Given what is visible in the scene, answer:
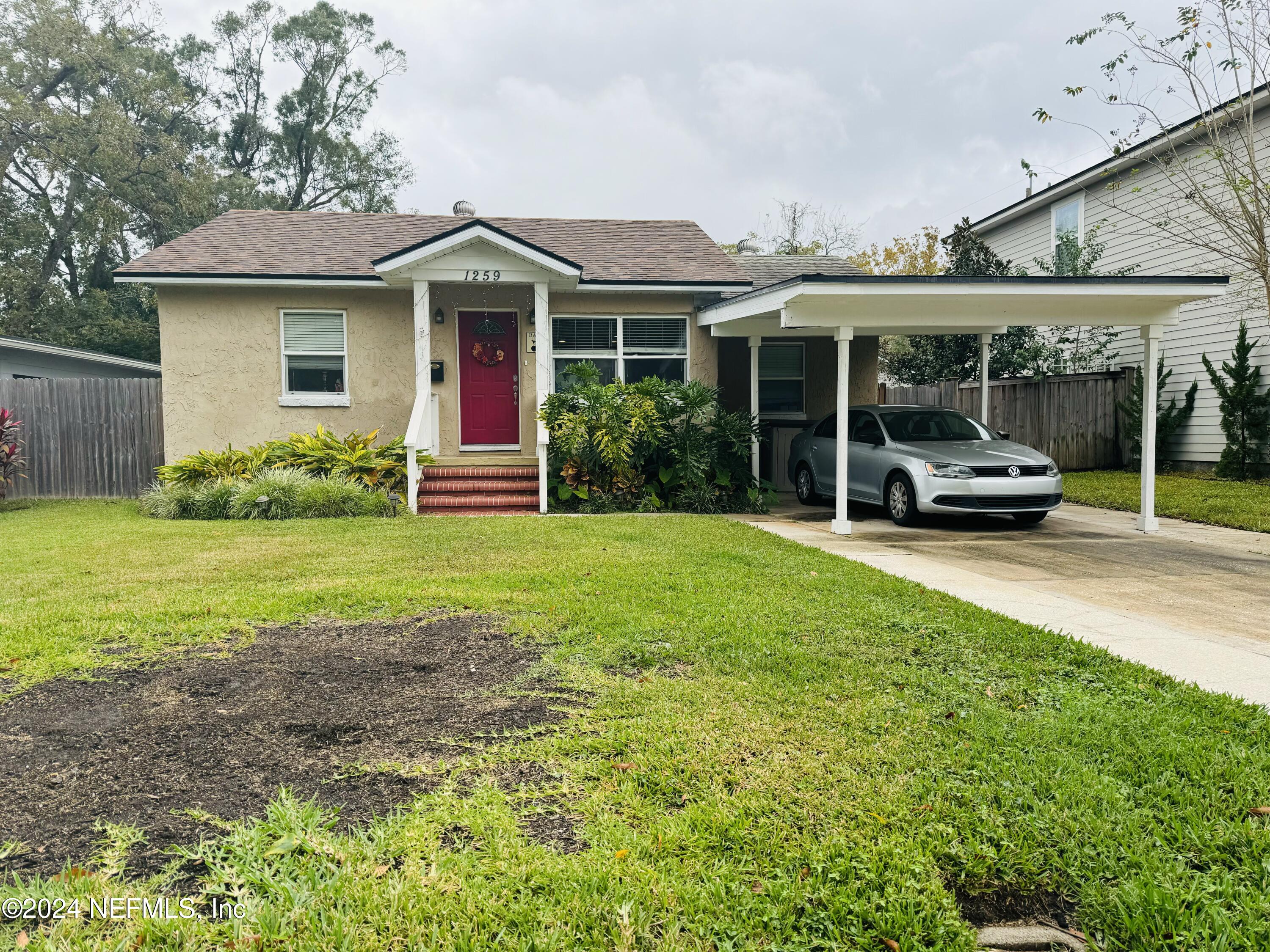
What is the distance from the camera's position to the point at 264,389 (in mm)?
12883

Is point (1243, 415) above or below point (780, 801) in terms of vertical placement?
above

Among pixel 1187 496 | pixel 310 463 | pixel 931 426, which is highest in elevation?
pixel 931 426

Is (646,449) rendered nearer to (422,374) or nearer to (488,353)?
(488,353)

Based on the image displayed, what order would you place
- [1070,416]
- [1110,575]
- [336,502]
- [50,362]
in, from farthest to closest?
[50,362] → [1070,416] → [336,502] → [1110,575]

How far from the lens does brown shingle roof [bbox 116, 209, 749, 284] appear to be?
1261 cm

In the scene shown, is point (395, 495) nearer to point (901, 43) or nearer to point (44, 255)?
point (901, 43)

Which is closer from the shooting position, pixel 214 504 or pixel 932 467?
pixel 932 467

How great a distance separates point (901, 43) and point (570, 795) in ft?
79.6

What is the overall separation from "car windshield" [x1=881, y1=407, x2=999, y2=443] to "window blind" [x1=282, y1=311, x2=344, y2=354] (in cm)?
829

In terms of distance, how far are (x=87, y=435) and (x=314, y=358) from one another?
4.10m

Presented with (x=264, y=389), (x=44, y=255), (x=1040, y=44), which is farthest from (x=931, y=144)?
(x=44, y=255)

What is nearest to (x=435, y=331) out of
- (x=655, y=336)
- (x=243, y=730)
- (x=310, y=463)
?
(x=310, y=463)

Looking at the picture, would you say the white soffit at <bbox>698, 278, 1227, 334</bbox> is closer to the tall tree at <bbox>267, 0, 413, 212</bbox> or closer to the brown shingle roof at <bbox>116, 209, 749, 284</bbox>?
the brown shingle roof at <bbox>116, 209, 749, 284</bbox>

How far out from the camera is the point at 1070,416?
16.5m
